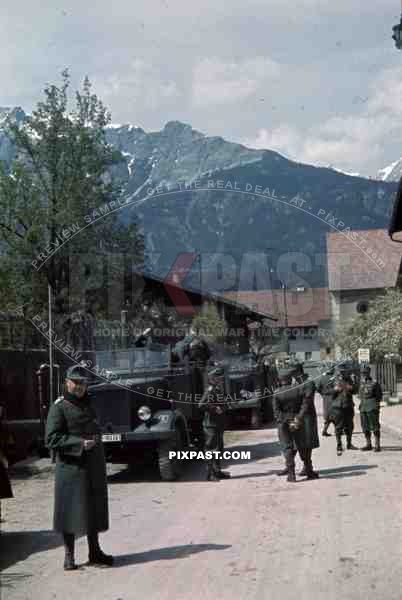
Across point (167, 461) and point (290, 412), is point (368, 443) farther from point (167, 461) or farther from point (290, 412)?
point (167, 461)

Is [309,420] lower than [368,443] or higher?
higher

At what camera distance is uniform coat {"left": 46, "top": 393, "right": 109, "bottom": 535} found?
7180 millimetres

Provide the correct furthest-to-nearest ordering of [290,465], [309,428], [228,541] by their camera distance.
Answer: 1. [309,428]
2. [290,465]
3. [228,541]

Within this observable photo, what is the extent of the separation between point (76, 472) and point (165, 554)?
125 cm

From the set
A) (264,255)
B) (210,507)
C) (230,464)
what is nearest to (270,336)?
(264,255)

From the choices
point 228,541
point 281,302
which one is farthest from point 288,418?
point 281,302

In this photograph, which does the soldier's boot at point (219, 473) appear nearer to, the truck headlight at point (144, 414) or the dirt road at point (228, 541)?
the dirt road at point (228, 541)

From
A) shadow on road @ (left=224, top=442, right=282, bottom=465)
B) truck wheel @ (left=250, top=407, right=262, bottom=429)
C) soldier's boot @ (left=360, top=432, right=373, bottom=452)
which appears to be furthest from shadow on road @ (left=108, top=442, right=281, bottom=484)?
truck wheel @ (left=250, top=407, right=262, bottom=429)

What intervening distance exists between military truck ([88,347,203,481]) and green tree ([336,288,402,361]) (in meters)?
15.5

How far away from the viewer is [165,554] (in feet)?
25.0

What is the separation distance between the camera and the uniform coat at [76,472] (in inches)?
283

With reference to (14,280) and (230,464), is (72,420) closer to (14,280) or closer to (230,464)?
(230,464)

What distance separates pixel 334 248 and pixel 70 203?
69.1 ft

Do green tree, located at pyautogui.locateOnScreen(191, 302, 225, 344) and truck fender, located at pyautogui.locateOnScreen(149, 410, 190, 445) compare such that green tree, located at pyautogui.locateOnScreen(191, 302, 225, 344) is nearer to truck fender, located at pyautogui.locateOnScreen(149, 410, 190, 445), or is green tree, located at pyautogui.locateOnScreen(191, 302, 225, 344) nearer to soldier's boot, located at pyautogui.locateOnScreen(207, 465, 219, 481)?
truck fender, located at pyautogui.locateOnScreen(149, 410, 190, 445)
